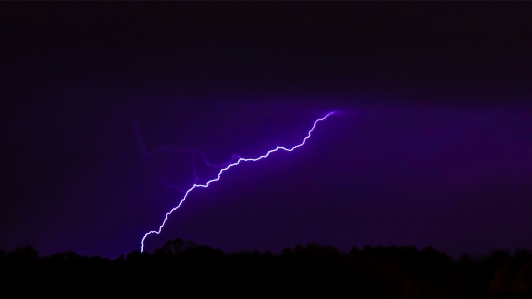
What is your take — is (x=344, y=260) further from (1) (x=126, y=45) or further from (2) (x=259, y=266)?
(1) (x=126, y=45)

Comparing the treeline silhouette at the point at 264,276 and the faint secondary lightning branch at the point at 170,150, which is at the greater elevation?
the faint secondary lightning branch at the point at 170,150

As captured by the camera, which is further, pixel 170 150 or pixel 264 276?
pixel 170 150

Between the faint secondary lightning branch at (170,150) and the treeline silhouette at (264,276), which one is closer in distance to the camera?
the treeline silhouette at (264,276)

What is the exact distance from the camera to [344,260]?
7.32 ft

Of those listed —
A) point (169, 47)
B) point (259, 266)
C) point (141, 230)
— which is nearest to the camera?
point (259, 266)

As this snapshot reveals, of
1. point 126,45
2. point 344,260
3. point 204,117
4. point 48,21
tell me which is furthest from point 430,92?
point 48,21

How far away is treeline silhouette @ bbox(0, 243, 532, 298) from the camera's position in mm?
1869

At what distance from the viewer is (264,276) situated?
6.52 feet

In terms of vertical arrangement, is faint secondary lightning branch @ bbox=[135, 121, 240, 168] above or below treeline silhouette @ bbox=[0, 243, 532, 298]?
above

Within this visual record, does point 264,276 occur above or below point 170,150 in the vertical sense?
below

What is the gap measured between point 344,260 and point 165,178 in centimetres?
127

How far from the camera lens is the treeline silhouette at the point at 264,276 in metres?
1.87

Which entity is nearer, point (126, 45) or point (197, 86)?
point (126, 45)

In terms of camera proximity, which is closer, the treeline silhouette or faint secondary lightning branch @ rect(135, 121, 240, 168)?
the treeline silhouette
